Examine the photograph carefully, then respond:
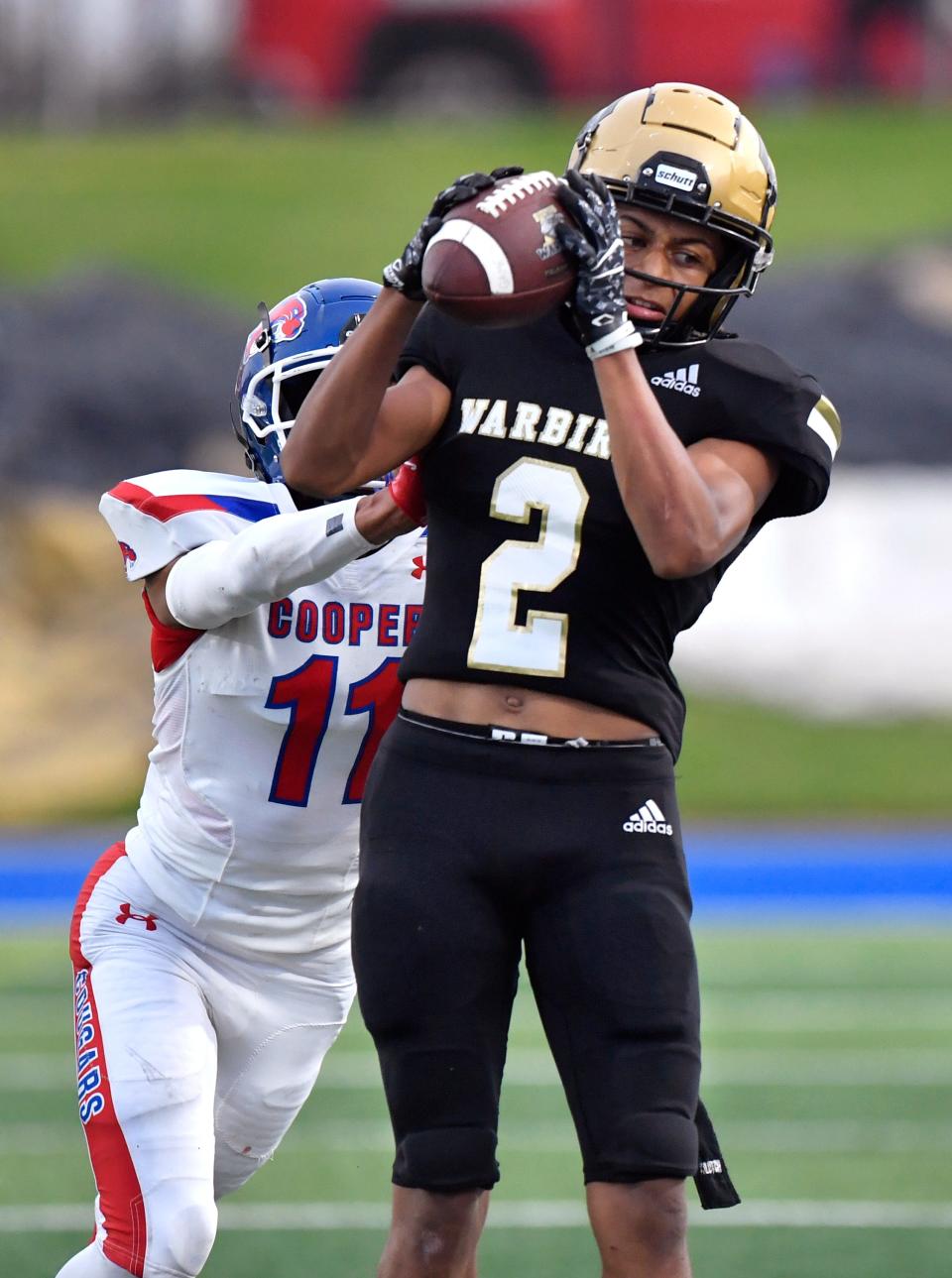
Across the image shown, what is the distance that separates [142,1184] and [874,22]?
52.9 feet

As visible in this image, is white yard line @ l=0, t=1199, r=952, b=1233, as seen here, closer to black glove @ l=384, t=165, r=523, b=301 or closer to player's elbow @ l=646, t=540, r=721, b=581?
player's elbow @ l=646, t=540, r=721, b=581

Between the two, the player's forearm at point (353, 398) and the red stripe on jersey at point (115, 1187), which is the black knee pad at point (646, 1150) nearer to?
the red stripe on jersey at point (115, 1187)

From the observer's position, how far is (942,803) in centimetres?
1170

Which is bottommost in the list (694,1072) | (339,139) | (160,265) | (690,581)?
(694,1072)

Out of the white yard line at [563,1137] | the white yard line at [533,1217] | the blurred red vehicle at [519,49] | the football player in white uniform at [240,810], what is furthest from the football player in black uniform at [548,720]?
the blurred red vehicle at [519,49]

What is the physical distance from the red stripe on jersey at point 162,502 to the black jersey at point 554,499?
0.50 m

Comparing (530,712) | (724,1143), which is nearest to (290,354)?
(530,712)

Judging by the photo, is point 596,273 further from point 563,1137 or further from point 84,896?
point 563,1137

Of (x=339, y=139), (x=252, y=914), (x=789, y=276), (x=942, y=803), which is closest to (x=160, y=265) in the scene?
(x=339, y=139)

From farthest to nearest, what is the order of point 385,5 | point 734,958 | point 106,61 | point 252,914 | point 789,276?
1. point 106,61
2. point 385,5
3. point 789,276
4. point 734,958
5. point 252,914

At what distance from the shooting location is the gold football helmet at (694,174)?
2.87 metres

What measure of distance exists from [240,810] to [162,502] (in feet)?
1.59

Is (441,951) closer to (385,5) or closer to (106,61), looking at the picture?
(385,5)

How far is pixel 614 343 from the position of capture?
2596mm
